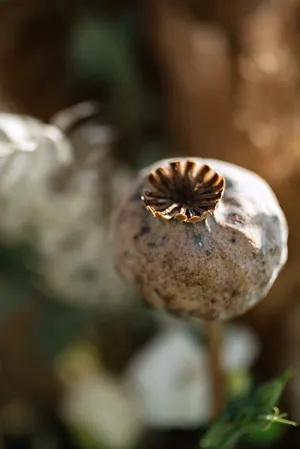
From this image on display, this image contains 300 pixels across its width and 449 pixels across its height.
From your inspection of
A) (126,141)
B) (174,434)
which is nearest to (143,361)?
(174,434)

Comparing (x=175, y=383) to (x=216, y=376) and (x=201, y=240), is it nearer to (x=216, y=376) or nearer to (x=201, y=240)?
(x=216, y=376)

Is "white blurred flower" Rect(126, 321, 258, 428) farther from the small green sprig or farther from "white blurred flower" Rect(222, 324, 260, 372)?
the small green sprig

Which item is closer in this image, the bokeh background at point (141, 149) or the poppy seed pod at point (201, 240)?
the poppy seed pod at point (201, 240)

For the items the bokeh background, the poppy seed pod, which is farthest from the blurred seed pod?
the poppy seed pod

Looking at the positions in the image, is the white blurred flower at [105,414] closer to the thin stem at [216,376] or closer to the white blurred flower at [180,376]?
the white blurred flower at [180,376]

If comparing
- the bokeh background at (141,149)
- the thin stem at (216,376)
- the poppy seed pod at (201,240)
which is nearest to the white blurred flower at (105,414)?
the bokeh background at (141,149)

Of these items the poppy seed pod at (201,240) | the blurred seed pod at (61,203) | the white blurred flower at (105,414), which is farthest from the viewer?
the white blurred flower at (105,414)

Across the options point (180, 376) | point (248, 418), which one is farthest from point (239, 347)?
point (248, 418)
